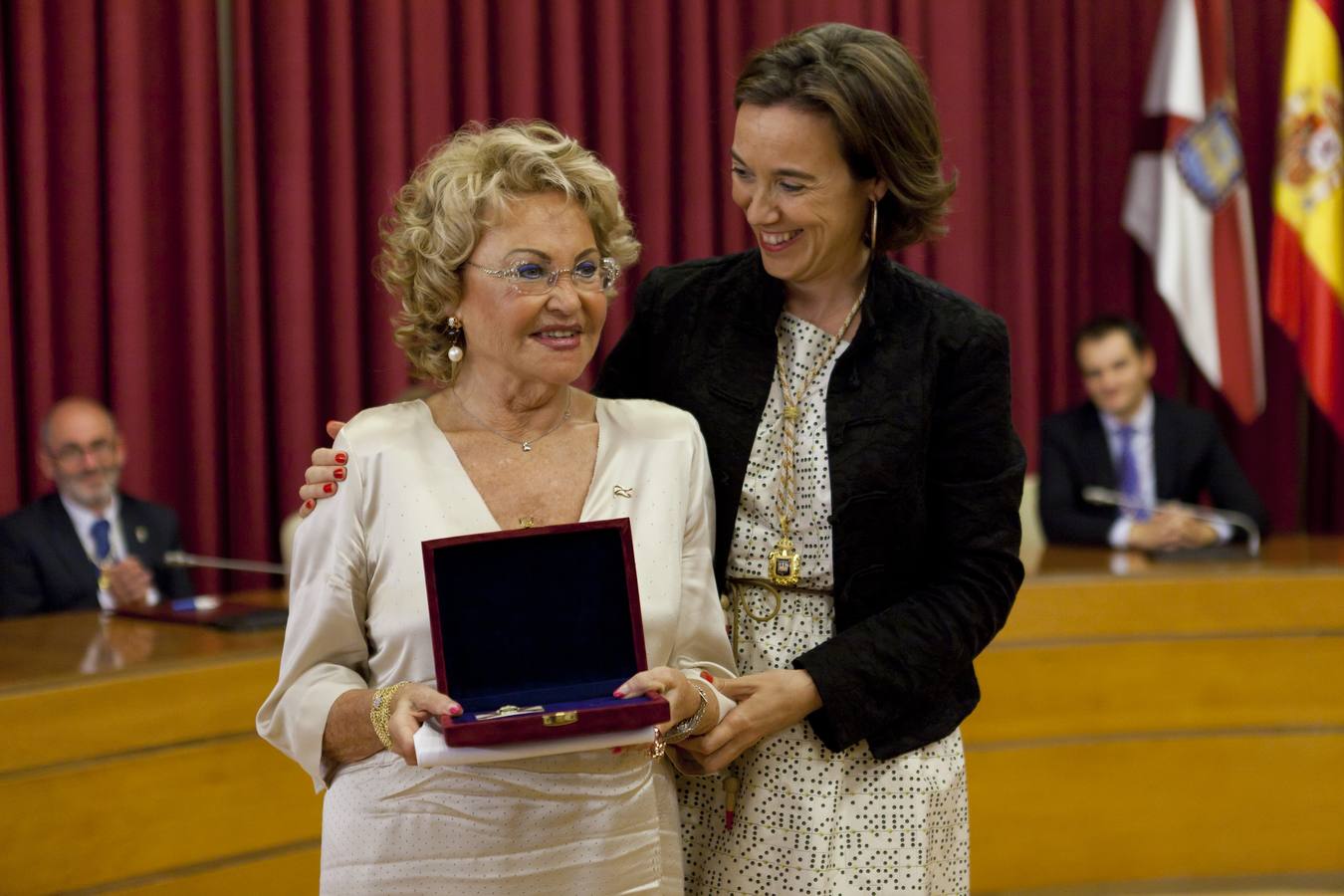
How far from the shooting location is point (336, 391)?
579 cm

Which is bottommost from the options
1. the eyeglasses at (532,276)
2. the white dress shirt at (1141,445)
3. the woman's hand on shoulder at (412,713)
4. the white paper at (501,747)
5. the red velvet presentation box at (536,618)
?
the white dress shirt at (1141,445)

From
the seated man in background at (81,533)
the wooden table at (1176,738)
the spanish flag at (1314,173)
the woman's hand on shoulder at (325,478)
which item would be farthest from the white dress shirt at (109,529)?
the spanish flag at (1314,173)

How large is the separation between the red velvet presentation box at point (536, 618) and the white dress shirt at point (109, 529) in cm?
324

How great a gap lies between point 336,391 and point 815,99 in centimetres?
396

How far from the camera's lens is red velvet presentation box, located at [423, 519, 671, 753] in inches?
72.0

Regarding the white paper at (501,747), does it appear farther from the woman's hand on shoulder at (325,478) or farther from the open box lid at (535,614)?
the woman's hand on shoulder at (325,478)

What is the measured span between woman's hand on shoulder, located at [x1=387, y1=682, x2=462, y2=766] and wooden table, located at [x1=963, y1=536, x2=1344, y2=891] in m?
2.93

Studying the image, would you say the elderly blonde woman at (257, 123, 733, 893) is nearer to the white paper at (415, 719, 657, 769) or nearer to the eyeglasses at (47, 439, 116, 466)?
the white paper at (415, 719, 657, 769)

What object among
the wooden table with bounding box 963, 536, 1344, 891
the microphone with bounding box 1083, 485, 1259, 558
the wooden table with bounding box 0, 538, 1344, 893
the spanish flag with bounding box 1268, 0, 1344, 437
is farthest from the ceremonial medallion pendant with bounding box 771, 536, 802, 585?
the spanish flag with bounding box 1268, 0, 1344, 437

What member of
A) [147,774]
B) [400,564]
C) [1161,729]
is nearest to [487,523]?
[400,564]

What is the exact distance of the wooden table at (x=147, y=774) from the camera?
3.31 meters

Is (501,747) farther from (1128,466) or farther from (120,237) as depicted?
(1128,466)

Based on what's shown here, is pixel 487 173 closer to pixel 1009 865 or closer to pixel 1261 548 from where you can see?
pixel 1009 865

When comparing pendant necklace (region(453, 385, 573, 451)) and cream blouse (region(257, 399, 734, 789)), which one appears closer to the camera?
cream blouse (region(257, 399, 734, 789))
